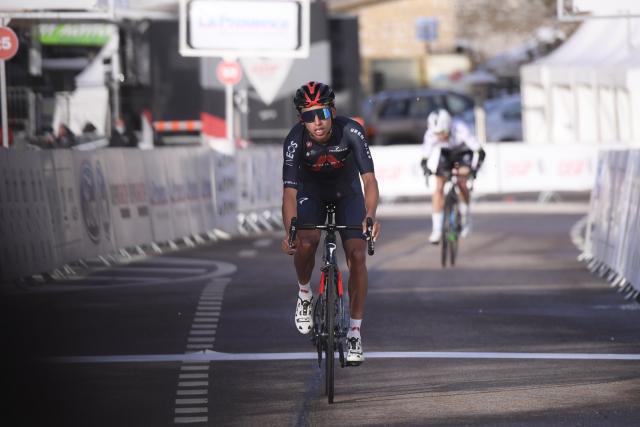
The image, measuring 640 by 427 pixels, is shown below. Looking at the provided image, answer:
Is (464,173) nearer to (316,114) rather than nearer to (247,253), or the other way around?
(247,253)

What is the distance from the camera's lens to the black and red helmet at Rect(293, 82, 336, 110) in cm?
970

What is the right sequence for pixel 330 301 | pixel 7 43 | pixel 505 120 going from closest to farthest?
pixel 330 301
pixel 7 43
pixel 505 120

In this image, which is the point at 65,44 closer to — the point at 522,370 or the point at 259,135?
the point at 259,135

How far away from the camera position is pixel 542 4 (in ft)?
202

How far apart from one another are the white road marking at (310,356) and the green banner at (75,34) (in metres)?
18.6

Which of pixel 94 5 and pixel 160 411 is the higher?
pixel 94 5

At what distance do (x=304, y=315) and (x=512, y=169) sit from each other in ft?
80.5

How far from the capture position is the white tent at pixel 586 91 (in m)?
35.6

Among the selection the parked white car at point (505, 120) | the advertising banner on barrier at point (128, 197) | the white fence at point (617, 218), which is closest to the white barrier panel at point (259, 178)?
→ the advertising banner on barrier at point (128, 197)

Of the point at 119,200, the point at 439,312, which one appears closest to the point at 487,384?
the point at 439,312

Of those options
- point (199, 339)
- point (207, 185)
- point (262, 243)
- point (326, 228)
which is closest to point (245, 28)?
point (207, 185)

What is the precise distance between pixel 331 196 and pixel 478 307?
4436 mm

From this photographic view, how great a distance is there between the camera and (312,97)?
31.8 feet

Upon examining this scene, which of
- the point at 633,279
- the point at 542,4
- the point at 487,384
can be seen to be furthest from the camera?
the point at 542,4
